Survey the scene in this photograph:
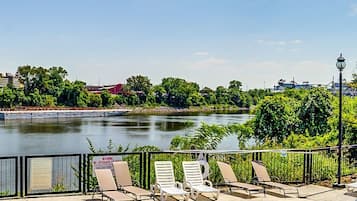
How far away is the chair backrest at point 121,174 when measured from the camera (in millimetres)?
9289

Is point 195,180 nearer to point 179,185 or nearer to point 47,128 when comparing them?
point 179,185

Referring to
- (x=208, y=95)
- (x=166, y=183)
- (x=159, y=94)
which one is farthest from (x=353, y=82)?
(x=208, y=95)

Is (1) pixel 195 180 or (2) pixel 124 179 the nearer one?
(2) pixel 124 179

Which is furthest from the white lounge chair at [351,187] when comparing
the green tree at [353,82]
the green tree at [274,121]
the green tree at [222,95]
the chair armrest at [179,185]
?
the green tree at [222,95]

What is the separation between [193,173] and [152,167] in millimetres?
2140

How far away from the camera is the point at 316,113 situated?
24.8m

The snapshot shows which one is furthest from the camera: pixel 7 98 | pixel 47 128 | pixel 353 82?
pixel 7 98

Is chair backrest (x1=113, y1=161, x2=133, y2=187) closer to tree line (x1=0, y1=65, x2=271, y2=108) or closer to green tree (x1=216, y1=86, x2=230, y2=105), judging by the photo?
tree line (x1=0, y1=65, x2=271, y2=108)

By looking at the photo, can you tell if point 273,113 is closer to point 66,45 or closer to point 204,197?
point 204,197

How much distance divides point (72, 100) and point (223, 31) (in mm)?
86548

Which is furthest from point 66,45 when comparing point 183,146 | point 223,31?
point 183,146

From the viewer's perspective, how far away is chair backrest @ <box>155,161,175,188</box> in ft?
30.4

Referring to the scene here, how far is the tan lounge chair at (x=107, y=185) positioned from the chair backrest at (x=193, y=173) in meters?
1.50

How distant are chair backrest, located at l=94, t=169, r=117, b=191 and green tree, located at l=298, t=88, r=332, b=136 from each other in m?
17.2
